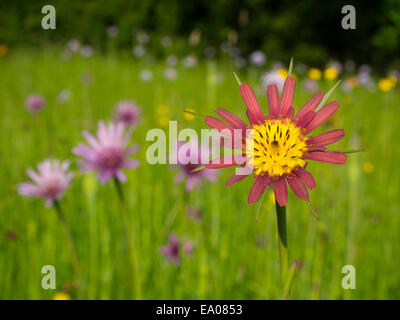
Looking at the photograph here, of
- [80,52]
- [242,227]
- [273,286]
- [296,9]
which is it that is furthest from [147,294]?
[296,9]

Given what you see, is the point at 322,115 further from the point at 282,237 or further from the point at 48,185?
the point at 48,185

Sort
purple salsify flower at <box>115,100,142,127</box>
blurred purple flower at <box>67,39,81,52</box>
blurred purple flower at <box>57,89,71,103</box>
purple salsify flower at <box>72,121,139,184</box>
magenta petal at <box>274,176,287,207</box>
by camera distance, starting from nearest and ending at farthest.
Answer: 1. magenta petal at <box>274,176,287,207</box>
2. purple salsify flower at <box>72,121,139,184</box>
3. purple salsify flower at <box>115,100,142,127</box>
4. blurred purple flower at <box>57,89,71,103</box>
5. blurred purple flower at <box>67,39,81,52</box>

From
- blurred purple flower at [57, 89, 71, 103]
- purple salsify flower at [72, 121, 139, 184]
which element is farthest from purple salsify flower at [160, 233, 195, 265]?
blurred purple flower at [57, 89, 71, 103]

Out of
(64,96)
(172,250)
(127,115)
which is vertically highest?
(64,96)

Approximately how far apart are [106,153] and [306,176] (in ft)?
1.51

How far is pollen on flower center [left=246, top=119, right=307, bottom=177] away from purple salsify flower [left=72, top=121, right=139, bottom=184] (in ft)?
1.20

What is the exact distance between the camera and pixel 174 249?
0.88 m

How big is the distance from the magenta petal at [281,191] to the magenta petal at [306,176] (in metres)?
0.01

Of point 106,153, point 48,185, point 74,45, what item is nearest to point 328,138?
point 106,153

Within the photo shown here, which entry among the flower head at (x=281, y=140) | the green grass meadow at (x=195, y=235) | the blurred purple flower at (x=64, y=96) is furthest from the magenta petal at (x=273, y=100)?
the blurred purple flower at (x=64, y=96)

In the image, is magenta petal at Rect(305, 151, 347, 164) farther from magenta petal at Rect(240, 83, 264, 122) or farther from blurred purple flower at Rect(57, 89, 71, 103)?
blurred purple flower at Rect(57, 89, 71, 103)

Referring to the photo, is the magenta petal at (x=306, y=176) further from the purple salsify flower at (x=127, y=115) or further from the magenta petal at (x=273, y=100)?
the purple salsify flower at (x=127, y=115)

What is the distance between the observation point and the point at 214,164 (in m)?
0.24

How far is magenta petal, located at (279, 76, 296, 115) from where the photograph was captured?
275 millimetres
